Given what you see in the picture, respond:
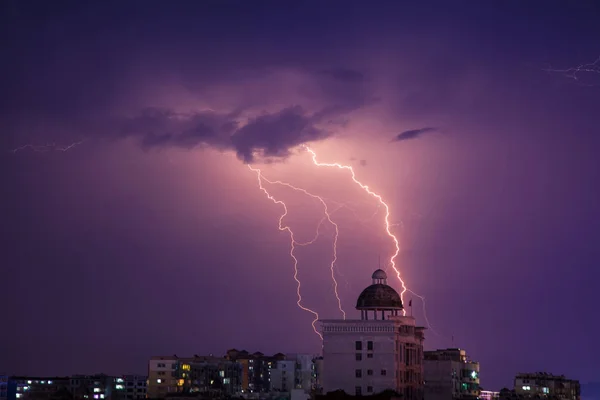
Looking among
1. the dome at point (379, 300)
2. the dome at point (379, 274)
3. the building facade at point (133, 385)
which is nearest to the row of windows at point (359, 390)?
the dome at point (379, 300)

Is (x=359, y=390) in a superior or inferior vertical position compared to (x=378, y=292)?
inferior

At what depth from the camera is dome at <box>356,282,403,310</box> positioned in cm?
8031

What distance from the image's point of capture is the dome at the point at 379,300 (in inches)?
3162

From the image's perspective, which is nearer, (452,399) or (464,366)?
(452,399)

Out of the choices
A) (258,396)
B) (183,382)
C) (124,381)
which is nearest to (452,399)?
(258,396)

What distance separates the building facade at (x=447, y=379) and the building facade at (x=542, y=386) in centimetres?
659

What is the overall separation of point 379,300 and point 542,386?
124ft

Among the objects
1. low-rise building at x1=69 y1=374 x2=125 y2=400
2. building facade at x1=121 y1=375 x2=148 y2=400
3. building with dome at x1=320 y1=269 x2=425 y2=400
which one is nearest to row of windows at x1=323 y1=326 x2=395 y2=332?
building with dome at x1=320 y1=269 x2=425 y2=400

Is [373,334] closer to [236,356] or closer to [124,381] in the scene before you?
[124,381]

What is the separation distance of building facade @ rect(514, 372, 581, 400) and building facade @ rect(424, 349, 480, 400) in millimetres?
6587

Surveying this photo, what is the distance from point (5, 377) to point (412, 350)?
6762 centimetres

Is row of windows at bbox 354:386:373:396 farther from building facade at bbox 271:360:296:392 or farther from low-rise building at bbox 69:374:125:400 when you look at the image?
building facade at bbox 271:360:296:392

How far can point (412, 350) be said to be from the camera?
83.4m

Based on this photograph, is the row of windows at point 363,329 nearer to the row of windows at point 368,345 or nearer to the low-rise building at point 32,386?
the row of windows at point 368,345
